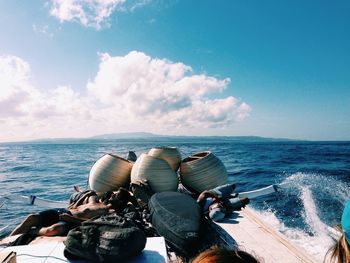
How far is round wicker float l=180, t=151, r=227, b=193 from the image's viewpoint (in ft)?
25.5

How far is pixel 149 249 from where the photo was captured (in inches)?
151

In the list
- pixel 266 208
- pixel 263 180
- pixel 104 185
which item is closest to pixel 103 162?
pixel 104 185

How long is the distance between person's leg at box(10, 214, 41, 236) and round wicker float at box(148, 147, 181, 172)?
349 cm

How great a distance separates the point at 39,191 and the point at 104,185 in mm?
10003

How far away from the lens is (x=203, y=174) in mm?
7781

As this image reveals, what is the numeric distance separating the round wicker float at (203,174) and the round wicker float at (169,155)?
0.31 meters

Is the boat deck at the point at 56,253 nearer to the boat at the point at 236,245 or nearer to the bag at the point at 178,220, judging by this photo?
the boat at the point at 236,245

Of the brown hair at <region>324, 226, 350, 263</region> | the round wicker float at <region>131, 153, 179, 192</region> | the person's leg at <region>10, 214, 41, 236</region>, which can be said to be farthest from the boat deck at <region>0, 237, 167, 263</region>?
the round wicker float at <region>131, 153, 179, 192</region>

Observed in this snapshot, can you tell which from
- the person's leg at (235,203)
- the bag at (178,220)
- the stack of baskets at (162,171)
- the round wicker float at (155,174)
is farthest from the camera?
the stack of baskets at (162,171)

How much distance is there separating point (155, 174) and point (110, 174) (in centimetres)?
139

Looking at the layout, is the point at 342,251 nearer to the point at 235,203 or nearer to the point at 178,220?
the point at 178,220

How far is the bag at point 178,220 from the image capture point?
13.5 ft

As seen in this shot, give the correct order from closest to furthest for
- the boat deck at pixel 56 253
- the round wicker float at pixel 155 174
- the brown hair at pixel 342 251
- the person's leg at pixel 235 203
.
A: the brown hair at pixel 342 251, the boat deck at pixel 56 253, the person's leg at pixel 235 203, the round wicker float at pixel 155 174

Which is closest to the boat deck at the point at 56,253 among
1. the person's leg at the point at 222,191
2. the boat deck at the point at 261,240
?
the boat deck at the point at 261,240
